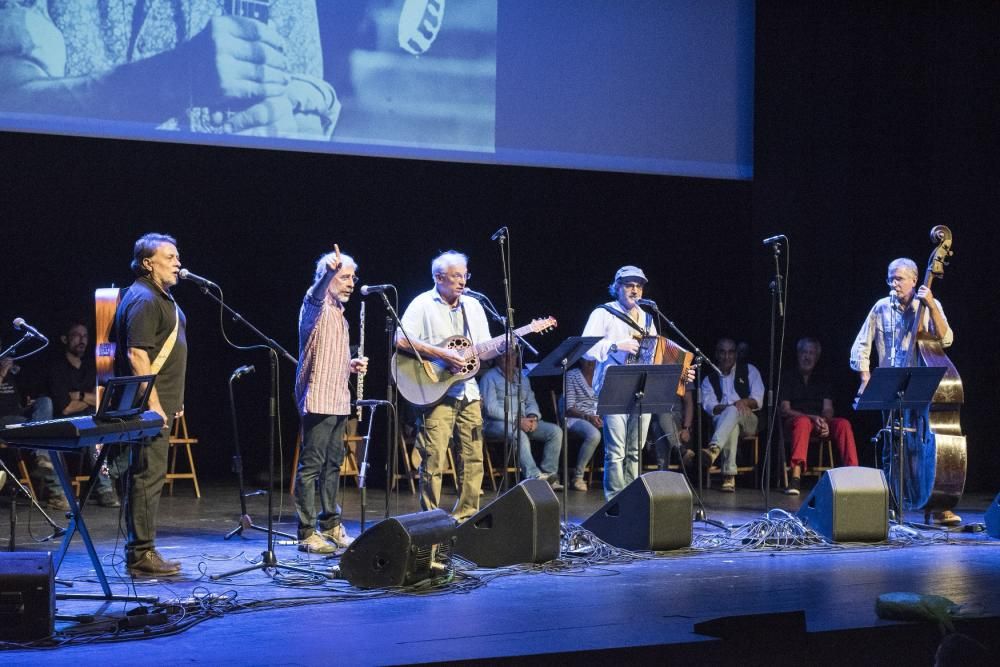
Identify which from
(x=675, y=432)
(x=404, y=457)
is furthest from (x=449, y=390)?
(x=404, y=457)

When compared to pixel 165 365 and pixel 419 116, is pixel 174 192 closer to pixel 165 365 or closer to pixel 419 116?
pixel 419 116

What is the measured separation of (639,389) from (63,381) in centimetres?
424

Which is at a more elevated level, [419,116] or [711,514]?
[419,116]

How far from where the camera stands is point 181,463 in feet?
31.6

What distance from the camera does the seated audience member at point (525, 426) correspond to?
8898 millimetres

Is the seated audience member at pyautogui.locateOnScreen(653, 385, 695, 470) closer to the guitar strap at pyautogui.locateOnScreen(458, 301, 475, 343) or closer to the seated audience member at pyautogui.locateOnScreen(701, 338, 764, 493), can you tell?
the seated audience member at pyautogui.locateOnScreen(701, 338, 764, 493)

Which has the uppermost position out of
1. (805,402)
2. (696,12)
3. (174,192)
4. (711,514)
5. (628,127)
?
(696,12)

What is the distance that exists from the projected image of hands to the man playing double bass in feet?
10.5

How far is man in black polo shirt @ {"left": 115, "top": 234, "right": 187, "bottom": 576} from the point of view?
5.09 metres

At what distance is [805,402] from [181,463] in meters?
5.13

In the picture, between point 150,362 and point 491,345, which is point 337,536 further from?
point 150,362

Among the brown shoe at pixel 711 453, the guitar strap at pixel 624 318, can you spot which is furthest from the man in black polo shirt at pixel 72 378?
the brown shoe at pixel 711 453

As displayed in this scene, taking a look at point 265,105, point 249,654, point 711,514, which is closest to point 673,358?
point 711,514

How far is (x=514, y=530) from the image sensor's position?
5.54 meters
